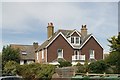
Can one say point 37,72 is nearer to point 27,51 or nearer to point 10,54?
point 10,54

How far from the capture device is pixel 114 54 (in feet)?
93.5

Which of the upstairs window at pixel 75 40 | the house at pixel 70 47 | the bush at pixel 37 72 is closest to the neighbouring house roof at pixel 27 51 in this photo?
the house at pixel 70 47

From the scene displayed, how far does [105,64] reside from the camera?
27.2m

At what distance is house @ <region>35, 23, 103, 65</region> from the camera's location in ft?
125

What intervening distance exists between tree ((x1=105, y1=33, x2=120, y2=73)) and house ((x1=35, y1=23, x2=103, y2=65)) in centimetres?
775

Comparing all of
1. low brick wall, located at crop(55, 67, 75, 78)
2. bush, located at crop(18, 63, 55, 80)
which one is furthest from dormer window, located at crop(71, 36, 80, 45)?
low brick wall, located at crop(55, 67, 75, 78)

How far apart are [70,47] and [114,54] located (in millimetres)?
10960

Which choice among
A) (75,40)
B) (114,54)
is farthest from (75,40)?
(114,54)

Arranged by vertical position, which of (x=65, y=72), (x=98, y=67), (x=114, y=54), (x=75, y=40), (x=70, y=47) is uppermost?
(x=75, y=40)

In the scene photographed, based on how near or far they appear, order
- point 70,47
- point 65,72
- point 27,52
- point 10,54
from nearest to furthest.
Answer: point 65,72, point 10,54, point 70,47, point 27,52

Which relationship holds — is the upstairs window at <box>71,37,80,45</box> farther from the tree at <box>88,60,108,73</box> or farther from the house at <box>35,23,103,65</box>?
the tree at <box>88,60,108,73</box>

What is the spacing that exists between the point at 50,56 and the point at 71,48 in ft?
9.83

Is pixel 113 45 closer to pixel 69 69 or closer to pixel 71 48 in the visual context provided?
pixel 69 69

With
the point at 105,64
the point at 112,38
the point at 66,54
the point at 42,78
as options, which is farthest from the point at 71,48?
the point at 42,78
